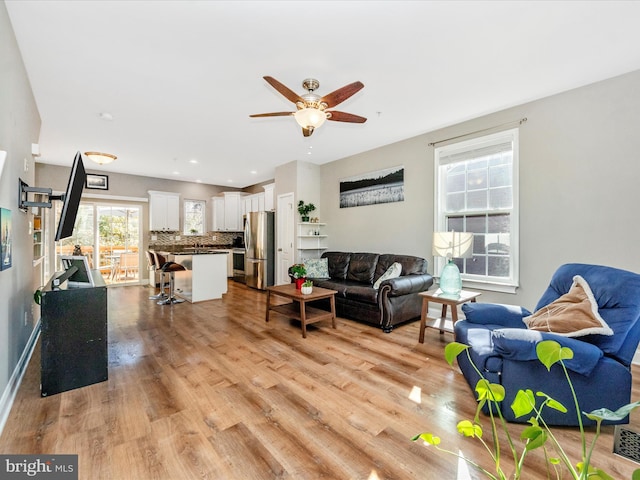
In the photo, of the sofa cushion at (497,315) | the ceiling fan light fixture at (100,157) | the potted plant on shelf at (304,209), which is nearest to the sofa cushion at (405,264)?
the sofa cushion at (497,315)

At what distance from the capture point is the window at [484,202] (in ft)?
11.8

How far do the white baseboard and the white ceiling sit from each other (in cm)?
268

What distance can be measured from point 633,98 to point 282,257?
543 centimetres

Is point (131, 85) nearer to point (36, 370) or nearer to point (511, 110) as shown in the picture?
point (36, 370)

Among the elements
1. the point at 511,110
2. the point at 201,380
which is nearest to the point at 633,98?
the point at 511,110

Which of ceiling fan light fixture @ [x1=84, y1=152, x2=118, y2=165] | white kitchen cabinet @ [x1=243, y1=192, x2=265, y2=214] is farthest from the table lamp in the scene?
ceiling fan light fixture @ [x1=84, y1=152, x2=118, y2=165]

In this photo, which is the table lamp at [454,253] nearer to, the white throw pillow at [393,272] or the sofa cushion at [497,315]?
the sofa cushion at [497,315]

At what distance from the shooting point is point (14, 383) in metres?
2.33

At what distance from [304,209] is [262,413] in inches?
165

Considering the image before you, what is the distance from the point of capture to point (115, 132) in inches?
171

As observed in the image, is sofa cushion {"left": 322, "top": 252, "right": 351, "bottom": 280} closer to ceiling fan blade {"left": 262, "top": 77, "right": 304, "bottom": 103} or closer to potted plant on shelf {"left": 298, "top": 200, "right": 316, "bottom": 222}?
potted plant on shelf {"left": 298, "top": 200, "right": 316, "bottom": 222}

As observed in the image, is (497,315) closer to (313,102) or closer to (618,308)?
(618,308)

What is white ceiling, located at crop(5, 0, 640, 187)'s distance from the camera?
2105mm

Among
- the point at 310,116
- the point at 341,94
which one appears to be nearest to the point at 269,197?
the point at 310,116
